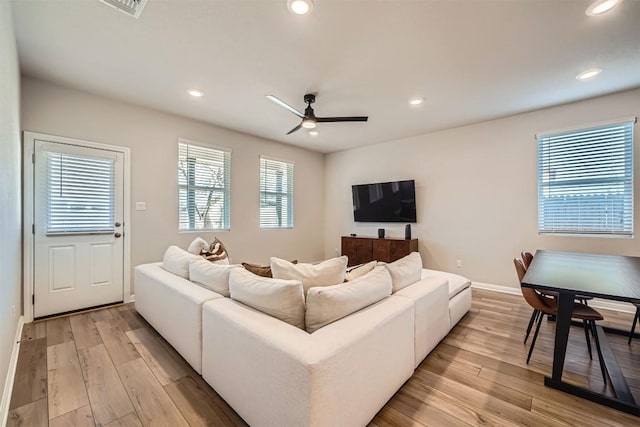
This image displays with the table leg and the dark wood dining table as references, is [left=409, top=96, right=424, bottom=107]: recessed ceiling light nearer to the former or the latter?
the dark wood dining table

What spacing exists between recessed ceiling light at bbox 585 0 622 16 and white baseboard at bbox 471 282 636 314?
8.40 feet

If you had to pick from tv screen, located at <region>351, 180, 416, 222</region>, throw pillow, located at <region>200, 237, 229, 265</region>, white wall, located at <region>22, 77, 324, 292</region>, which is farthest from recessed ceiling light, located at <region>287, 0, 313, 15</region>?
tv screen, located at <region>351, 180, 416, 222</region>

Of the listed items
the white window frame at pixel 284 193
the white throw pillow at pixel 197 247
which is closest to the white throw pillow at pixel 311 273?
the white throw pillow at pixel 197 247

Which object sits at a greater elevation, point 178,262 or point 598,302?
point 178,262

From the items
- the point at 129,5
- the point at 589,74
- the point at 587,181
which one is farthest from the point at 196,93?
the point at 587,181

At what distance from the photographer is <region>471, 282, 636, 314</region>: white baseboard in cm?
321

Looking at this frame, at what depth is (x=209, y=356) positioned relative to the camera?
1.74 meters

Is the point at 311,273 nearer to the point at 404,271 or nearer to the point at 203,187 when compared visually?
the point at 404,271

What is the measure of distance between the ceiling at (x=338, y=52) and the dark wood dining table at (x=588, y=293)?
6.32 ft

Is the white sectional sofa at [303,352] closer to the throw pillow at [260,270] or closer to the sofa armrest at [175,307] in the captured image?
the sofa armrest at [175,307]

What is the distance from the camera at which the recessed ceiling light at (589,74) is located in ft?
8.84

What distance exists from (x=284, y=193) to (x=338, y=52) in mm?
3469

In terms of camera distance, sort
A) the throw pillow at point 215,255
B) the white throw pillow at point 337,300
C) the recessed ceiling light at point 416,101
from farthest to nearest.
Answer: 1. the recessed ceiling light at point 416,101
2. the throw pillow at point 215,255
3. the white throw pillow at point 337,300

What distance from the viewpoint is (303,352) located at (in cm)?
116
